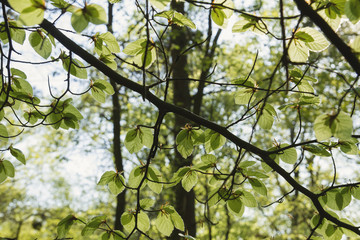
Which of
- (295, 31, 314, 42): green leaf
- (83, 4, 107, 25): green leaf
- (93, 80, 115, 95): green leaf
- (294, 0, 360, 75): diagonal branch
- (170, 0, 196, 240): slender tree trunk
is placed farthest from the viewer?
(170, 0, 196, 240): slender tree trunk

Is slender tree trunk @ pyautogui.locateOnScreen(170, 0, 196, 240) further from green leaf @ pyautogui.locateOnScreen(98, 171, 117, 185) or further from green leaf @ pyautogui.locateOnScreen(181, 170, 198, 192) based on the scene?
green leaf @ pyautogui.locateOnScreen(98, 171, 117, 185)

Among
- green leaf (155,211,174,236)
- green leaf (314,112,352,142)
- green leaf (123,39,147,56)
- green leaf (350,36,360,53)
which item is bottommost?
green leaf (155,211,174,236)

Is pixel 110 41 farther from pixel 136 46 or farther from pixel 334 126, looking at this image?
pixel 334 126

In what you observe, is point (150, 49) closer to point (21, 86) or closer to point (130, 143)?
point (130, 143)

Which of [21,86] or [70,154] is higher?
[70,154]

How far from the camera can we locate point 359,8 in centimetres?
78

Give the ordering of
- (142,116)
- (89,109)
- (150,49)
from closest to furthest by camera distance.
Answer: (150,49) → (142,116) → (89,109)

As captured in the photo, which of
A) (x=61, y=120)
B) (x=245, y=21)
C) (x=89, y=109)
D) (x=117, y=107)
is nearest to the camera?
(x=245, y=21)

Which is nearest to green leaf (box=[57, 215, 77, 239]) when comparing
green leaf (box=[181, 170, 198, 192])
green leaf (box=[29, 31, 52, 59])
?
green leaf (box=[181, 170, 198, 192])

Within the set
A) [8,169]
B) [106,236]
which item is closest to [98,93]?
[8,169]

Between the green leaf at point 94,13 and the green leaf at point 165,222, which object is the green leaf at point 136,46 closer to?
the green leaf at point 94,13

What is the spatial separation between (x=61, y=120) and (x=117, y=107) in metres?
5.34

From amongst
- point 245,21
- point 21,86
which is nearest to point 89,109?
point 21,86

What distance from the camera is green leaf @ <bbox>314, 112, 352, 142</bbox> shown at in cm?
86
